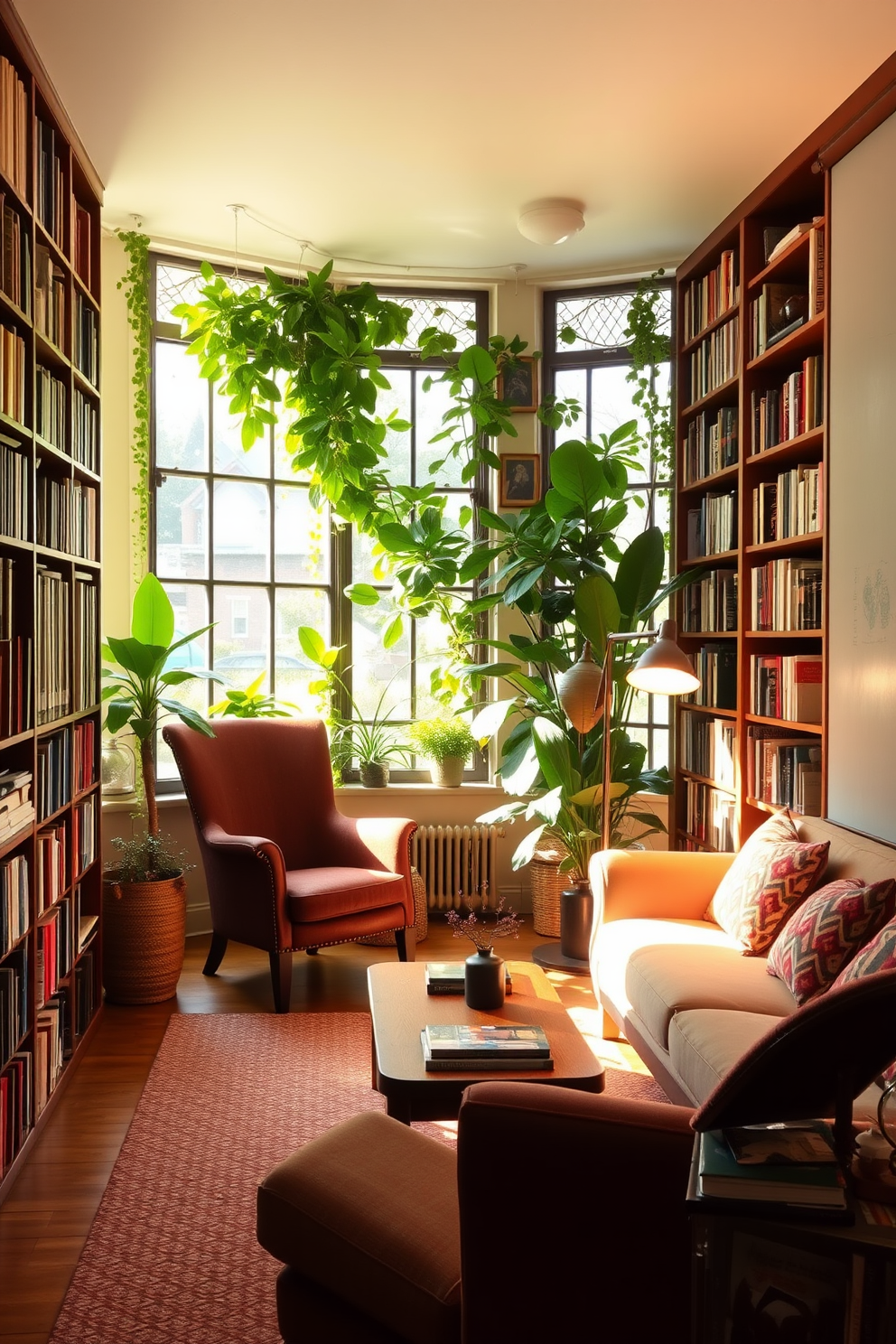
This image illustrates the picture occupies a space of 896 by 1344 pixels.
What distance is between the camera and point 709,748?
4773 mm

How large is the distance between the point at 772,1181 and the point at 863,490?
8.13 ft

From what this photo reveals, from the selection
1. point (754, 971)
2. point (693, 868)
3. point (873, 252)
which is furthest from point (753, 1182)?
point (873, 252)

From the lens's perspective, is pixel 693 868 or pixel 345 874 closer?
pixel 693 868

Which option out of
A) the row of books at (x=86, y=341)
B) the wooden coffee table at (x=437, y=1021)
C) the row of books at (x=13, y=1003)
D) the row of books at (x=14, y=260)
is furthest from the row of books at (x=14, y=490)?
the wooden coffee table at (x=437, y=1021)

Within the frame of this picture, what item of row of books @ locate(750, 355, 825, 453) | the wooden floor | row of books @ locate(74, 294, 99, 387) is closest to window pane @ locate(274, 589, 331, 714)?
the wooden floor

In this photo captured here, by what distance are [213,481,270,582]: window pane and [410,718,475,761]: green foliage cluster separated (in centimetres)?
106

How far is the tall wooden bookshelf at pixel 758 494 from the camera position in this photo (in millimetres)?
3746

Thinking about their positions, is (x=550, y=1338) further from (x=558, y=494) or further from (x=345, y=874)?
(x=558, y=494)

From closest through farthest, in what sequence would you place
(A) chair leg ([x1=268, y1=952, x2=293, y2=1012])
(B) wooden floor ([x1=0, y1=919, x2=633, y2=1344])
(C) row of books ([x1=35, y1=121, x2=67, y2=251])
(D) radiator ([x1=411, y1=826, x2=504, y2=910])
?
(B) wooden floor ([x1=0, y1=919, x2=633, y2=1344]) → (C) row of books ([x1=35, y1=121, x2=67, y2=251]) → (A) chair leg ([x1=268, y1=952, x2=293, y2=1012]) → (D) radiator ([x1=411, y1=826, x2=504, y2=910])

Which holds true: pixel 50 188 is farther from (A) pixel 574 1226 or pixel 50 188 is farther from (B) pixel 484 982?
(A) pixel 574 1226

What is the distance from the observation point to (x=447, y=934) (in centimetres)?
520

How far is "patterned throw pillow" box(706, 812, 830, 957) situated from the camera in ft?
10.3

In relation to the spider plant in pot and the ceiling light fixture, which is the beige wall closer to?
the spider plant in pot

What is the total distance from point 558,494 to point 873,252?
170 cm
